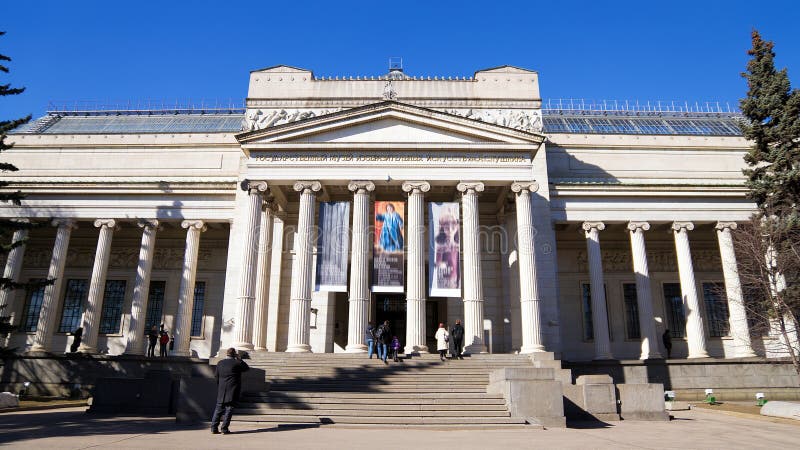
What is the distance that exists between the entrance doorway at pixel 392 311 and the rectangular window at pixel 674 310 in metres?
15.2

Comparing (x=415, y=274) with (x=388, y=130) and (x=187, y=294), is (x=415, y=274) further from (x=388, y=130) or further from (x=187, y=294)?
(x=187, y=294)

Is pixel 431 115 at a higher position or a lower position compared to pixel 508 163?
higher

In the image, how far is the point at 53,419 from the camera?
14070mm

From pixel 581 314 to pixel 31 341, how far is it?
102 ft

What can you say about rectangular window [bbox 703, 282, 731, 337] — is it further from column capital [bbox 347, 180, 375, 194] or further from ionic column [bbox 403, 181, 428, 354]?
column capital [bbox 347, 180, 375, 194]

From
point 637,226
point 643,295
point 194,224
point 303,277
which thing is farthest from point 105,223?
point 643,295

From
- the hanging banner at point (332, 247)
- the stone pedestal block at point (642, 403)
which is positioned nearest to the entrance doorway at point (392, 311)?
the hanging banner at point (332, 247)

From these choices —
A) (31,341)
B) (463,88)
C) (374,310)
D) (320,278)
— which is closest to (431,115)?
(463,88)

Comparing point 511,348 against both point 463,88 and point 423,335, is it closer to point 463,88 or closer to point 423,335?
point 423,335

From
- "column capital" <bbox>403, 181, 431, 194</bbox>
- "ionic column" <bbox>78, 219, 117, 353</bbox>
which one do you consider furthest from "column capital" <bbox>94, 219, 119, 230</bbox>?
"column capital" <bbox>403, 181, 431, 194</bbox>

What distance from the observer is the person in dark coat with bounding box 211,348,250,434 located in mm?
11297

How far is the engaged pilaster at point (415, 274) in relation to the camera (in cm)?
2170

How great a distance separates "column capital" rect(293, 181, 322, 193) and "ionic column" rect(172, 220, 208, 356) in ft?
22.2

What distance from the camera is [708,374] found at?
2439 centimetres
